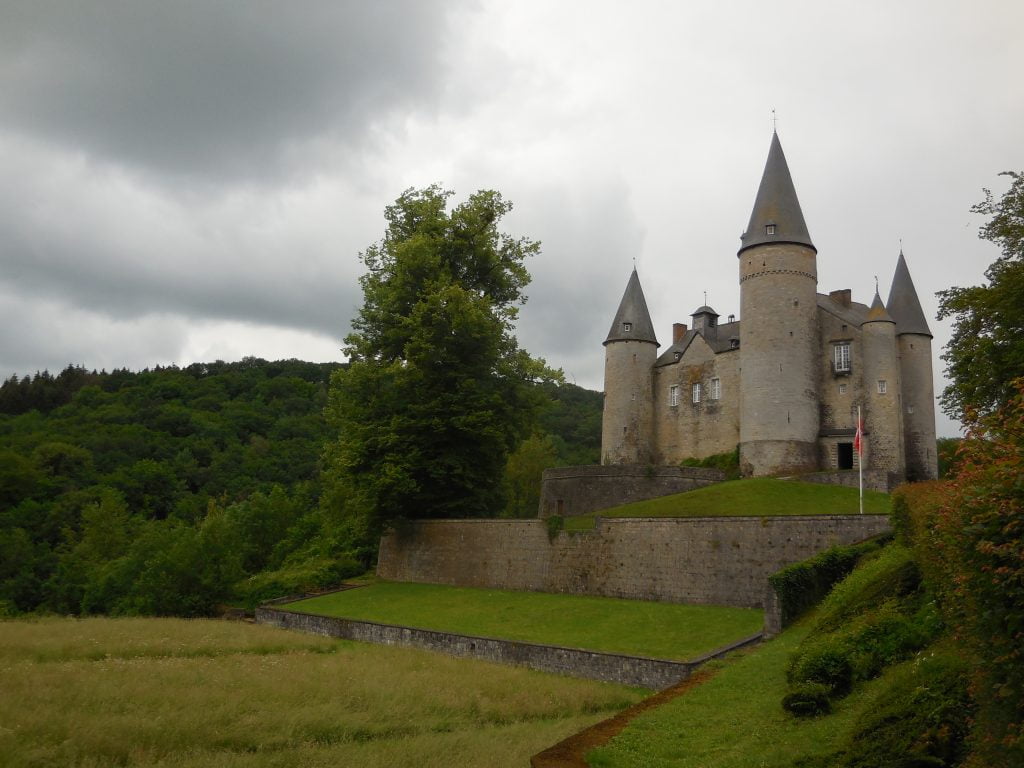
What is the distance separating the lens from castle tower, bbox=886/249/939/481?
41.2 m

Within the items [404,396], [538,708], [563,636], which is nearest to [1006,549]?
[538,708]

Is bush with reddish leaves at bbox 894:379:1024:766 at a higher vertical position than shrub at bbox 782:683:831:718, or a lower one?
higher

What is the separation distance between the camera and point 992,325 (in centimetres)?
2589

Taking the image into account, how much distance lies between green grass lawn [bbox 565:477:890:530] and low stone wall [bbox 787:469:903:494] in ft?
2.21

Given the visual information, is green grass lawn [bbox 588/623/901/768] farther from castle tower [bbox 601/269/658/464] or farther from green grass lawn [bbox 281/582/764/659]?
castle tower [bbox 601/269/658/464]

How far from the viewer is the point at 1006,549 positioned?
5.77 meters

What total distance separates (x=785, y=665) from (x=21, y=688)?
43.9 feet

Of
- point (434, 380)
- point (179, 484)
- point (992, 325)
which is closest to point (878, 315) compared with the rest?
point (992, 325)

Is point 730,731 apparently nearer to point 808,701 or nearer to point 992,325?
point 808,701

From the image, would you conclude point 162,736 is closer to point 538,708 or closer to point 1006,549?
point 538,708

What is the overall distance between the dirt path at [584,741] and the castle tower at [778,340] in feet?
91.2

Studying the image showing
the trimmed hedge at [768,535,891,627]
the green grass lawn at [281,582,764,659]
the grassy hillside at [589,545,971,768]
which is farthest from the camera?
the green grass lawn at [281,582,764,659]

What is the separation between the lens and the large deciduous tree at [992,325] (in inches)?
938

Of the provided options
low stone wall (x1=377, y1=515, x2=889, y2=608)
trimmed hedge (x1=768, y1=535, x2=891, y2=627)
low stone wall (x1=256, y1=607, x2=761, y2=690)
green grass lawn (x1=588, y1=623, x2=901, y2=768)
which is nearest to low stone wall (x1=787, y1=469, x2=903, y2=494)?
low stone wall (x1=377, y1=515, x2=889, y2=608)
